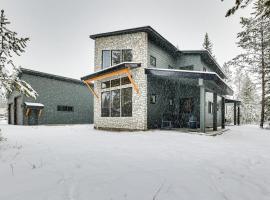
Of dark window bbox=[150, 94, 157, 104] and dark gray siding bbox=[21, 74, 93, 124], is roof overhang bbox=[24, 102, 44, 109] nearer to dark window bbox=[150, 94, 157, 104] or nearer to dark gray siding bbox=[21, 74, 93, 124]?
dark gray siding bbox=[21, 74, 93, 124]

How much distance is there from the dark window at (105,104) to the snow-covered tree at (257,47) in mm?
14495

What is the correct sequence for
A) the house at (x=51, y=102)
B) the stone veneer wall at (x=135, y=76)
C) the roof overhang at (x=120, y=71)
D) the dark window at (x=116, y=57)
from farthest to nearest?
the house at (x=51, y=102) → the dark window at (x=116, y=57) → the stone veneer wall at (x=135, y=76) → the roof overhang at (x=120, y=71)

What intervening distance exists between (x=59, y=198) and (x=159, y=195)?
4.33 feet

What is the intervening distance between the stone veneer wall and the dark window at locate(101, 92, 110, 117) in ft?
1.18

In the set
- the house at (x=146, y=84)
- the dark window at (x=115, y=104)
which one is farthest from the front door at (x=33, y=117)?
the dark window at (x=115, y=104)

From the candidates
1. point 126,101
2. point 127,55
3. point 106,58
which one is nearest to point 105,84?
point 106,58

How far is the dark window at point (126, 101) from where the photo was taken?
11.7 m

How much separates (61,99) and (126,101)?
12491mm

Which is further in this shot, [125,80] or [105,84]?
[105,84]

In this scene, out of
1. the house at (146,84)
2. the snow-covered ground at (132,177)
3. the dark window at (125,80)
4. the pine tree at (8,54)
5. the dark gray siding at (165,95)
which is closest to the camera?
the snow-covered ground at (132,177)

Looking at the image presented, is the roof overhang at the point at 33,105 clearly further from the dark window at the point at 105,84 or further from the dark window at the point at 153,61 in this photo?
the dark window at the point at 153,61

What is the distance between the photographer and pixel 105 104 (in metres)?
13.3

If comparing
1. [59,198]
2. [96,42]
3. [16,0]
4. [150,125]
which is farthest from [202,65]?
[16,0]

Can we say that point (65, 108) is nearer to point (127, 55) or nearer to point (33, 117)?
point (33, 117)
